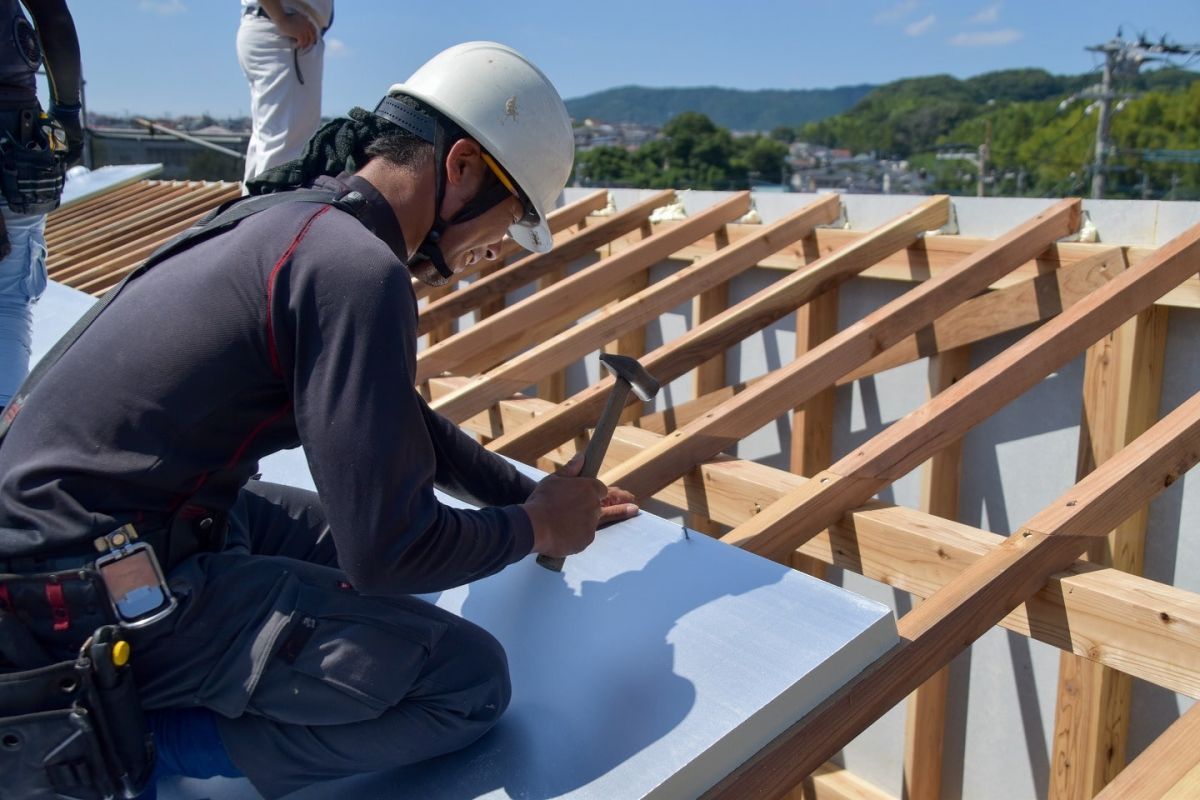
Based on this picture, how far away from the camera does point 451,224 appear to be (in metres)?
1.84

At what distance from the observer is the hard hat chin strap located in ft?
5.90

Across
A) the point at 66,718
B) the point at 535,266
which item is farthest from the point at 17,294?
the point at 535,266

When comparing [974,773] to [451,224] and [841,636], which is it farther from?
[451,224]

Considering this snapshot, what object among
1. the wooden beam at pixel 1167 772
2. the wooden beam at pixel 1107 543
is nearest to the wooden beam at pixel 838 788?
the wooden beam at pixel 1107 543

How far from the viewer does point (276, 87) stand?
4.50 metres

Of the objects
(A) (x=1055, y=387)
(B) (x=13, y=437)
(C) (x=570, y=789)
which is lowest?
(C) (x=570, y=789)

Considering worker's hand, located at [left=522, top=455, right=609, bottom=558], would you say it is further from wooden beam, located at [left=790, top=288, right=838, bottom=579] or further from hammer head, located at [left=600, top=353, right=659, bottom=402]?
wooden beam, located at [left=790, top=288, right=838, bottom=579]

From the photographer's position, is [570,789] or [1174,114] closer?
[570,789]

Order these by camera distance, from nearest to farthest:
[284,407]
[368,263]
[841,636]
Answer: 1. [368,263]
2. [284,407]
3. [841,636]

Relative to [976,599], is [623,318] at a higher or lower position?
higher

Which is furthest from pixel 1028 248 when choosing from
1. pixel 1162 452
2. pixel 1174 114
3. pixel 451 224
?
pixel 1174 114

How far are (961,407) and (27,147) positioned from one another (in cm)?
266

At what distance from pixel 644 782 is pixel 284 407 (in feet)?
2.77

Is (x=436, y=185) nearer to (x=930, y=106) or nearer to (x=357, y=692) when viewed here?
(x=357, y=692)
